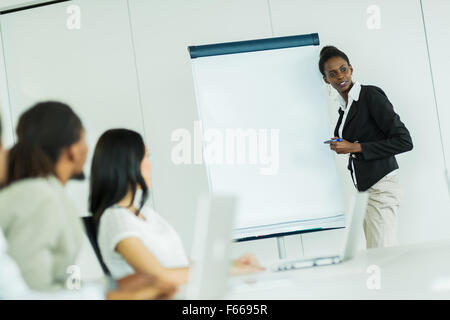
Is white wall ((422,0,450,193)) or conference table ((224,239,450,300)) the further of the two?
white wall ((422,0,450,193))

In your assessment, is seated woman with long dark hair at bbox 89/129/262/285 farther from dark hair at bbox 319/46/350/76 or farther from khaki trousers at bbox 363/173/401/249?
dark hair at bbox 319/46/350/76

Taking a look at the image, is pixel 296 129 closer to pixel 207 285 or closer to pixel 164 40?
pixel 164 40

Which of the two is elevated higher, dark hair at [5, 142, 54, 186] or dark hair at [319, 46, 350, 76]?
dark hair at [319, 46, 350, 76]

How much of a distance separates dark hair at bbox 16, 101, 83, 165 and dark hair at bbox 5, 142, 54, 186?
0.16 feet

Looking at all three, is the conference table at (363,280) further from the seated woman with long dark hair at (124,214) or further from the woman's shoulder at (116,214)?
the woman's shoulder at (116,214)

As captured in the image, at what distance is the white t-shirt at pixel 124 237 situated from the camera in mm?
1687

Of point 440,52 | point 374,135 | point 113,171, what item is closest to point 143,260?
point 113,171

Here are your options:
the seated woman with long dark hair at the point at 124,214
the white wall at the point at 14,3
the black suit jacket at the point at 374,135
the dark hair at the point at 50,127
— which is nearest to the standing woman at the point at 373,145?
the black suit jacket at the point at 374,135

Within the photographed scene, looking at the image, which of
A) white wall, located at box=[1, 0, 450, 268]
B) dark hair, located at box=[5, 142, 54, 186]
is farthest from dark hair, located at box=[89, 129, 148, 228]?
white wall, located at box=[1, 0, 450, 268]

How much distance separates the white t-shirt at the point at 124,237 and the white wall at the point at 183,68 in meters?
2.05

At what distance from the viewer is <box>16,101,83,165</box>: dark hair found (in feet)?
4.52

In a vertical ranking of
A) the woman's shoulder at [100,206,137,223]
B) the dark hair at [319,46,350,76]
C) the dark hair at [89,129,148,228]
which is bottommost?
the woman's shoulder at [100,206,137,223]

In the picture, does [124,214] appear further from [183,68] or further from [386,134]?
[183,68]
